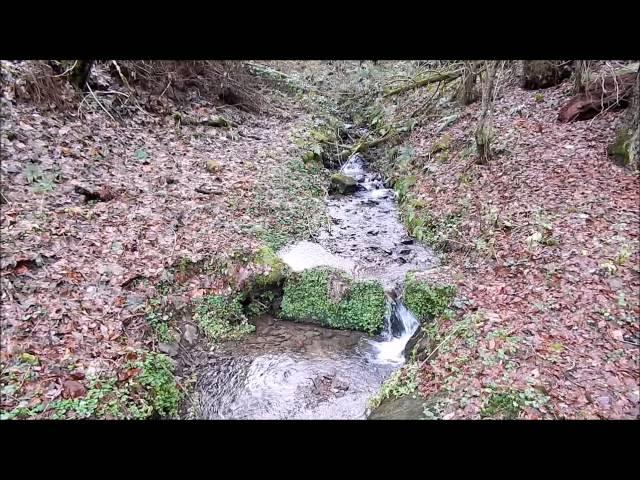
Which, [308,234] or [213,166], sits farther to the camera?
[213,166]

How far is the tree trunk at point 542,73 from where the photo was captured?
11133 mm

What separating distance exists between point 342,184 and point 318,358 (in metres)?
6.69

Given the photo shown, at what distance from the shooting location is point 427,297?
682 cm

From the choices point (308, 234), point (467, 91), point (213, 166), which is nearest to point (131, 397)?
point (308, 234)

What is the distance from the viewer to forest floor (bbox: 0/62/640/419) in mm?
4656

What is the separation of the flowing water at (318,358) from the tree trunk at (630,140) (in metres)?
3.70

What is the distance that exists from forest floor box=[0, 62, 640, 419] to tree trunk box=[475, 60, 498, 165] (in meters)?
0.31

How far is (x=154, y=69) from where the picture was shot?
1205cm

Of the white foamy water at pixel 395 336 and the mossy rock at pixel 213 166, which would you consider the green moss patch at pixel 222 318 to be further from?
the mossy rock at pixel 213 166

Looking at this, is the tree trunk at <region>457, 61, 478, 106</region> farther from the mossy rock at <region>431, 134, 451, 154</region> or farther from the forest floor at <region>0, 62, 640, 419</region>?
the mossy rock at <region>431, 134, 451, 154</region>

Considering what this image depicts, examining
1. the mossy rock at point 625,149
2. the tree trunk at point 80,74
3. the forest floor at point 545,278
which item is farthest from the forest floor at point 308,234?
the tree trunk at point 80,74

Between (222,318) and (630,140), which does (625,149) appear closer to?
(630,140)

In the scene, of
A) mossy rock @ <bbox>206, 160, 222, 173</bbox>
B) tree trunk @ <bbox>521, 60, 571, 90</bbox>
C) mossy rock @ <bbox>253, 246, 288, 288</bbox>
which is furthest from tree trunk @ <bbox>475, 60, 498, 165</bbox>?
mossy rock @ <bbox>206, 160, 222, 173</bbox>
